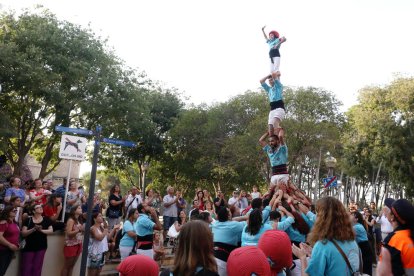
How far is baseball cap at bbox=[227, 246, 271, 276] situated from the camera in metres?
3.62

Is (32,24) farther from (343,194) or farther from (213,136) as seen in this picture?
(343,194)

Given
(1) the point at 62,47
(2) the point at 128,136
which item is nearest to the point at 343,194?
(2) the point at 128,136

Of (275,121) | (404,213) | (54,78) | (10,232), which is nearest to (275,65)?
(275,121)

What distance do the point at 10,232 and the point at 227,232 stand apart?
402 centimetres

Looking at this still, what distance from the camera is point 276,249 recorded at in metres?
4.29

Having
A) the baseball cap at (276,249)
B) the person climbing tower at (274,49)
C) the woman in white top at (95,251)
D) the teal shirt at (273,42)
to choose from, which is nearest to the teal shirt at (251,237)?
the baseball cap at (276,249)

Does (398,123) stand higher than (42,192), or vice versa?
(398,123)

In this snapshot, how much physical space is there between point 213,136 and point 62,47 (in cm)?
1423

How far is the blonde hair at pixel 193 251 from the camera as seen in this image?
332cm

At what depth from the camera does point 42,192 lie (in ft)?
36.8

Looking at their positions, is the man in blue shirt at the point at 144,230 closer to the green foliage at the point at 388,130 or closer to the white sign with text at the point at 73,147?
the white sign with text at the point at 73,147

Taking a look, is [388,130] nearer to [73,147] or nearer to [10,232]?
[73,147]

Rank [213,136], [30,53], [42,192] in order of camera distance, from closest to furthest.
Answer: [42,192], [30,53], [213,136]

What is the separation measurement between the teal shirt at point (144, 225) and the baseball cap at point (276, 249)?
13.9 ft
